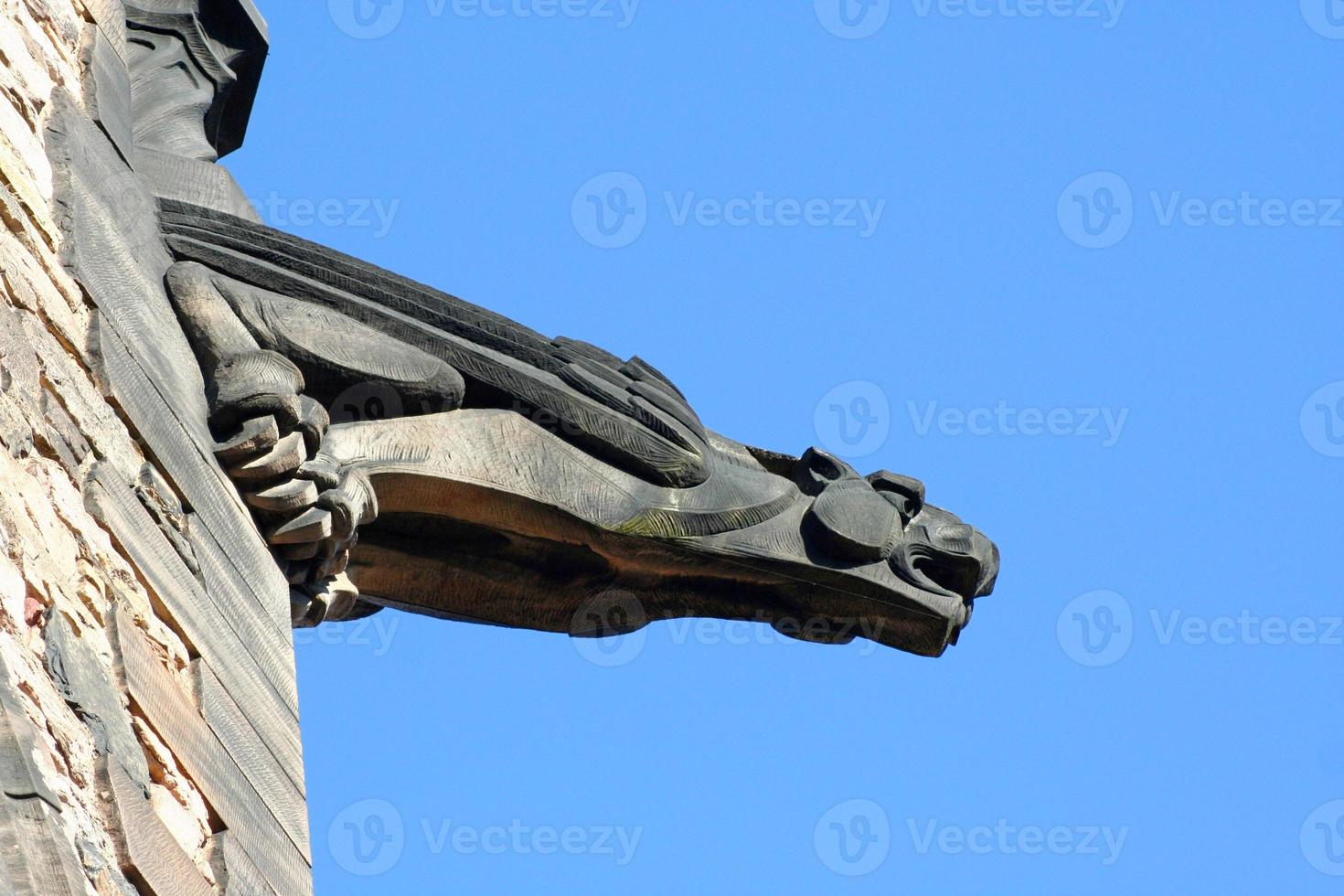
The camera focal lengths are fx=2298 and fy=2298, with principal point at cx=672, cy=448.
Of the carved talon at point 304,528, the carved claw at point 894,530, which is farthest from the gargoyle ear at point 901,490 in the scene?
the carved talon at point 304,528

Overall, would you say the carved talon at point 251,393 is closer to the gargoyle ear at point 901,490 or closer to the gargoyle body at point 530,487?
the gargoyle body at point 530,487

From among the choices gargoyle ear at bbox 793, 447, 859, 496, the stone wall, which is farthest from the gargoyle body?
the stone wall

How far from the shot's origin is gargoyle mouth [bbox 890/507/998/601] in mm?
4906

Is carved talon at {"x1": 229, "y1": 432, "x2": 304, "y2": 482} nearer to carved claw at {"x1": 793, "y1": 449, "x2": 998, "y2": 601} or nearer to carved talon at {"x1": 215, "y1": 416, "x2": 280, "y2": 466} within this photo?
carved talon at {"x1": 215, "y1": 416, "x2": 280, "y2": 466}

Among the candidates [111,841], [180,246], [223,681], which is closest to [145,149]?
[180,246]

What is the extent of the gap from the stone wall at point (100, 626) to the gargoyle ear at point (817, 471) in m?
1.34

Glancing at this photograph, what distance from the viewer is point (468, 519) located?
4656 mm

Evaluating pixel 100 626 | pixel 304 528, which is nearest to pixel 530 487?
pixel 304 528

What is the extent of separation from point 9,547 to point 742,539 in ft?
6.29

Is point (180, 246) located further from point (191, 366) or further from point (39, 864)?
point (39, 864)

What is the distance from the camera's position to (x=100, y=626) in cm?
338

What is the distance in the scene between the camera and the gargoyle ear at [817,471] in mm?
4984

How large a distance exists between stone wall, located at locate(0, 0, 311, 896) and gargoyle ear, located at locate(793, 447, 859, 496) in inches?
52.7

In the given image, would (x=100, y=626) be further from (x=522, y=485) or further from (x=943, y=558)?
(x=943, y=558)
